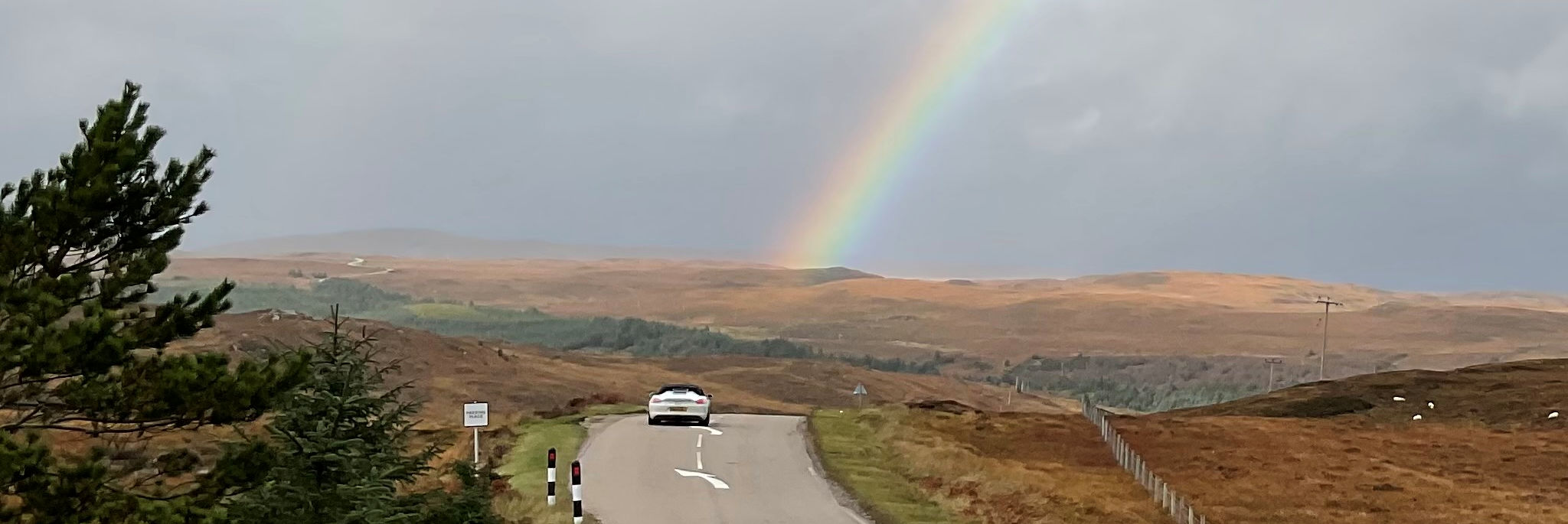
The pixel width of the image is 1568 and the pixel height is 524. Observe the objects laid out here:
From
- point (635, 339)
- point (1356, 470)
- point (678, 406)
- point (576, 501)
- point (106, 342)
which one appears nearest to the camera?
point (106, 342)

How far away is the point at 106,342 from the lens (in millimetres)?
14320

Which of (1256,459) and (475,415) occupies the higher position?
(475,415)

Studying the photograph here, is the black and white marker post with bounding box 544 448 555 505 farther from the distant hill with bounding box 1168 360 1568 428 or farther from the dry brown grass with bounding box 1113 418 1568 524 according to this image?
the distant hill with bounding box 1168 360 1568 428

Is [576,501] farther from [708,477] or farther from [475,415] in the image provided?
[475,415]

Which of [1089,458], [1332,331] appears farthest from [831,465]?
[1332,331]

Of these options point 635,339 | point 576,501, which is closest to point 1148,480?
point 576,501

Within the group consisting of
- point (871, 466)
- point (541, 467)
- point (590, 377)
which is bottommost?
point (590, 377)

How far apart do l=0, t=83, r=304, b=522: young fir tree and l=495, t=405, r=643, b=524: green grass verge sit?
17.6 ft

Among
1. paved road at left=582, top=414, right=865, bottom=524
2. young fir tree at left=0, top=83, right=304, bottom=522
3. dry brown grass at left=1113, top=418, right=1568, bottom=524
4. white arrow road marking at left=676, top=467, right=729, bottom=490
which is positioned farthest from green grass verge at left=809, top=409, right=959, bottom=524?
young fir tree at left=0, top=83, right=304, bottom=522

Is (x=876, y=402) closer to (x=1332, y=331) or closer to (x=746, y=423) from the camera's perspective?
(x=746, y=423)

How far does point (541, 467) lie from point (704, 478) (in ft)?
12.4

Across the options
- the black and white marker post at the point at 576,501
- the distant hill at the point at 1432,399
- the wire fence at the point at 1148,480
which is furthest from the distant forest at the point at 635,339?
the black and white marker post at the point at 576,501

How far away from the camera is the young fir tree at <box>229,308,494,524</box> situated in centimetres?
984

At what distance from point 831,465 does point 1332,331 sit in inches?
6809
